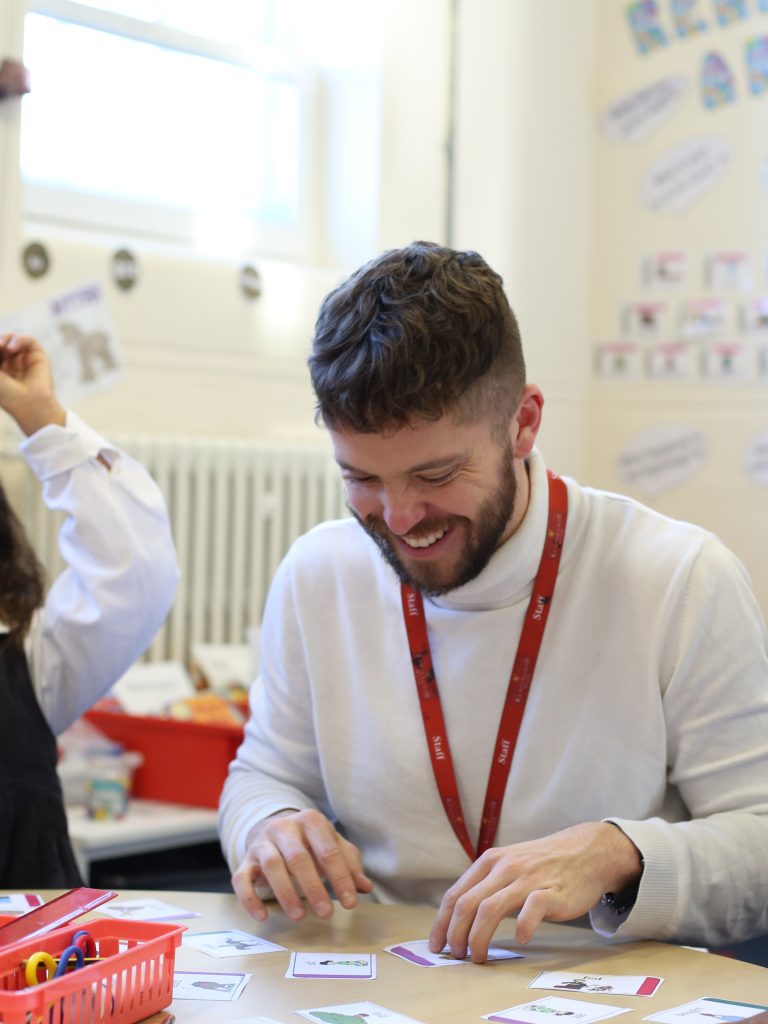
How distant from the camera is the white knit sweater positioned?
156 centimetres

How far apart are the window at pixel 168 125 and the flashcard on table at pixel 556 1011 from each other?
8.89ft

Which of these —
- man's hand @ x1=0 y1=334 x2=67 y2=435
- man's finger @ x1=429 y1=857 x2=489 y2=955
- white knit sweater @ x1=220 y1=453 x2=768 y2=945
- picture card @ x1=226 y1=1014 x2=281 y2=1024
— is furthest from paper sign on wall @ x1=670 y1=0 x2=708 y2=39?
picture card @ x1=226 y1=1014 x2=281 y2=1024

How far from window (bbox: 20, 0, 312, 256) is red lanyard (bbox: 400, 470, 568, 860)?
218cm

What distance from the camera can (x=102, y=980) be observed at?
109 centimetres

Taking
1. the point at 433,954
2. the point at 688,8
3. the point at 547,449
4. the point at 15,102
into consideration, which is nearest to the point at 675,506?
the point at 547,449

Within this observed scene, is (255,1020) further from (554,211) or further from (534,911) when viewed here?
(554,211)

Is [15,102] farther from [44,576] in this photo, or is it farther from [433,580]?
[433,580]

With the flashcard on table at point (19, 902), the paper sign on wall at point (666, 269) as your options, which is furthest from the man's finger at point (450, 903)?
the paper sign on wall at point (666, 269)

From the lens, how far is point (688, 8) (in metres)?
3.92

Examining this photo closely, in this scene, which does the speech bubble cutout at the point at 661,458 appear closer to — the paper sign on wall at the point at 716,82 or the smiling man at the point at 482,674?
the paper sign on wall at the point at 716,82

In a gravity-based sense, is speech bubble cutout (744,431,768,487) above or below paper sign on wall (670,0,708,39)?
below

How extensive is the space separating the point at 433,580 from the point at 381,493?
0.44ft

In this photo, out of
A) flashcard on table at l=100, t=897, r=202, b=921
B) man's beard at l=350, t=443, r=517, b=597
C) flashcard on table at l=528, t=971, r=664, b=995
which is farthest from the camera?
man's beard at l=350, t=443, r=517, b=597

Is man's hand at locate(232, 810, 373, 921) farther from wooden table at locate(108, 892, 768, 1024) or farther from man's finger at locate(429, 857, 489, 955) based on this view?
man's finger at locate(429, 857, 489, 955)
